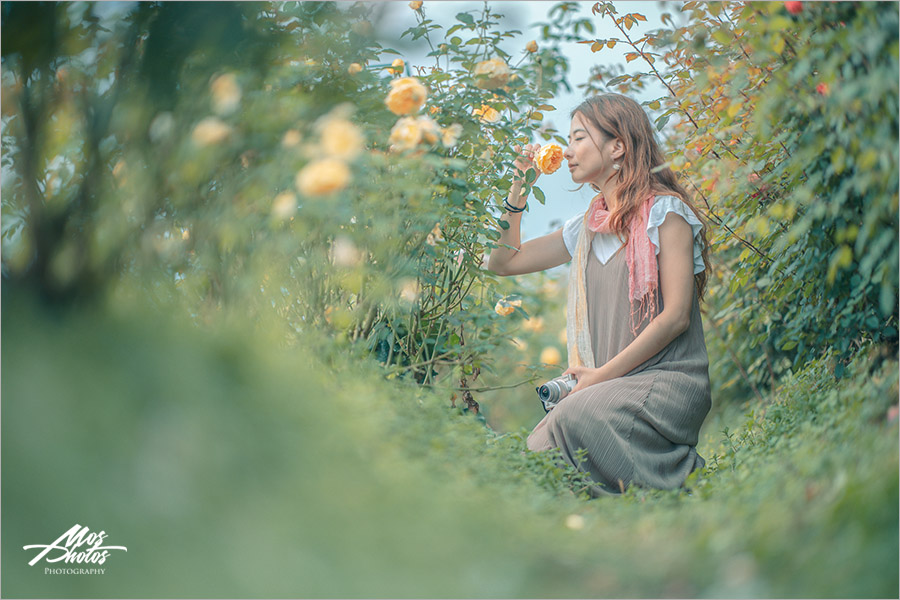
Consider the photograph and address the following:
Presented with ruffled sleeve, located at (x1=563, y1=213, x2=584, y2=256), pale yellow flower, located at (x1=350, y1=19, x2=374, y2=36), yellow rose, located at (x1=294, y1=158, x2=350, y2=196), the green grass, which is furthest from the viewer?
ruffled sleeve, located at (x1=563, y1=213, x2=584, y2=256)

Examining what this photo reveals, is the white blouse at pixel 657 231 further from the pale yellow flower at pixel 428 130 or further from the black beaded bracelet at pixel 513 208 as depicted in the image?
the pale yellow flower at pixel 428 130

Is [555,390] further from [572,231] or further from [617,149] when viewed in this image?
[617,149]

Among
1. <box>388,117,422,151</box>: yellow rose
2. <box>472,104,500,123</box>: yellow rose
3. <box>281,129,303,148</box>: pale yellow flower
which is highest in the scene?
<box>281,129,303,148</box>: pale yellow flower

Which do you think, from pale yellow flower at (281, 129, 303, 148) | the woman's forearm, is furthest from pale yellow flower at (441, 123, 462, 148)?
pale yellow flower at (281, 129, 303, 148)

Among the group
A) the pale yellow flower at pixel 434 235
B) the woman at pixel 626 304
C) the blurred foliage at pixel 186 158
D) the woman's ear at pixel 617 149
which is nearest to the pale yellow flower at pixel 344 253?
the blurred foliage at pixel 186 158

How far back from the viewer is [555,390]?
2.46 m

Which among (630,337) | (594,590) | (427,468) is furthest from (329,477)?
(630,337)

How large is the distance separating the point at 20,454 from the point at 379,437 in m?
0.61

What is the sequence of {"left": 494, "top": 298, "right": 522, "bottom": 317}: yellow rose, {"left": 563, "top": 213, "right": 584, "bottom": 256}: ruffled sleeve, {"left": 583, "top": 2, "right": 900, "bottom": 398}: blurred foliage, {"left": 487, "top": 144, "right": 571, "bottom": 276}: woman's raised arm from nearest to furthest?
{"left": 583, "top": 2, "right": 900, "bottom": 398}: blurred foliage
{"left": 494, "top": 298, "right": 522, "bottom": 317}: yellow rose
{"left": 487, "top": 144, "right": 571, "bottom": 276}: woman's raised arm
{"left": 563, "top": 213, "right": 584, "bottom": 256}: ruffled sleeve

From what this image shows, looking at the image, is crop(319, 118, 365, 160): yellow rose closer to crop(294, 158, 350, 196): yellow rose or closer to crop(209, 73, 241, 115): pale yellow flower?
A: crop(294, 158, 350, 196): yellow rose

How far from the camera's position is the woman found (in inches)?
89.9

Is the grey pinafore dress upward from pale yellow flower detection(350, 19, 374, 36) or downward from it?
downward
